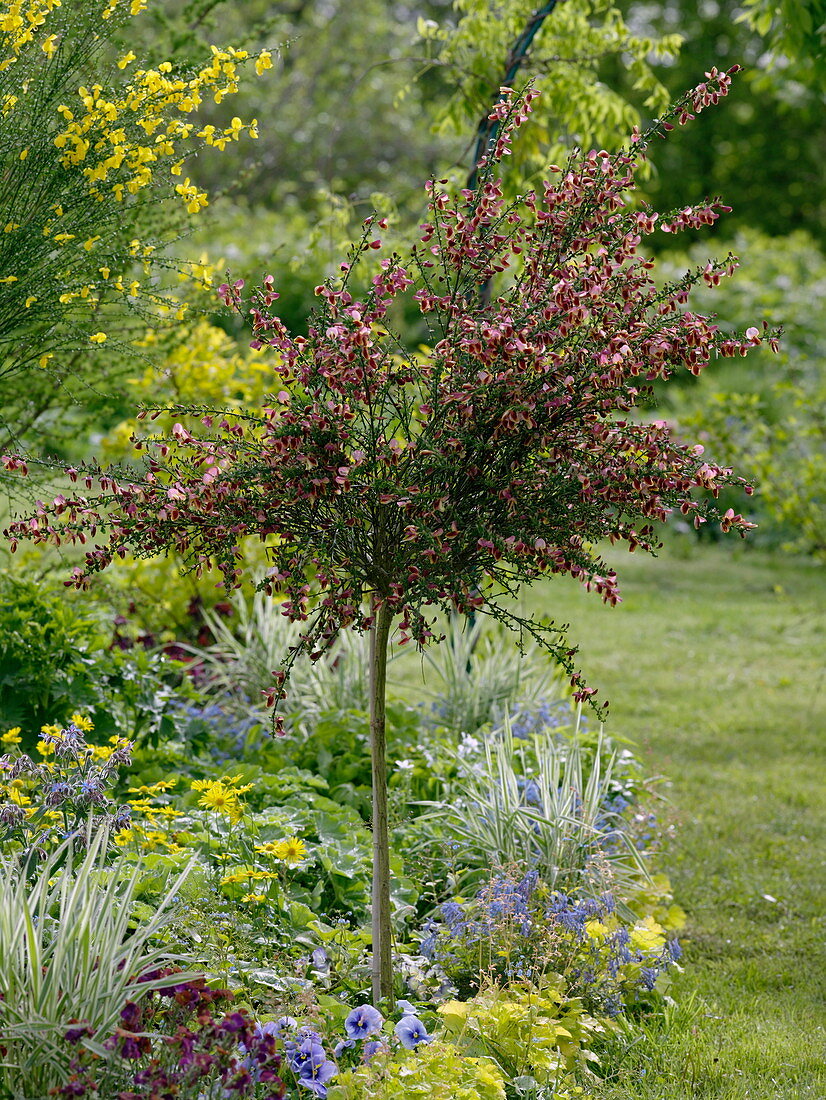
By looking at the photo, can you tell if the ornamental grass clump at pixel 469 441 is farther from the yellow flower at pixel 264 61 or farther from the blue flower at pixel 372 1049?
the yellow flower at pixel 264 61

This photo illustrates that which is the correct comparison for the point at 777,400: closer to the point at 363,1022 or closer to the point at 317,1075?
the point at 363,1022

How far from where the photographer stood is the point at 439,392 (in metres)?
2.50

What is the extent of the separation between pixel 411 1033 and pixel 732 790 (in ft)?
9.70

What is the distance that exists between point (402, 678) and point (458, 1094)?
385 centimetres

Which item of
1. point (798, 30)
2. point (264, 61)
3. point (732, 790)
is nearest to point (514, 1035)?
point (264, 61)

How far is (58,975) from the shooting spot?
6.95ft

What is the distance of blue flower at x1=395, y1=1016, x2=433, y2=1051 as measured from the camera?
2393 millimetres

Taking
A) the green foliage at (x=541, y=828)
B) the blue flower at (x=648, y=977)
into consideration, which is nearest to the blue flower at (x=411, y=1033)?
the green foliage at (x=541, y=828)

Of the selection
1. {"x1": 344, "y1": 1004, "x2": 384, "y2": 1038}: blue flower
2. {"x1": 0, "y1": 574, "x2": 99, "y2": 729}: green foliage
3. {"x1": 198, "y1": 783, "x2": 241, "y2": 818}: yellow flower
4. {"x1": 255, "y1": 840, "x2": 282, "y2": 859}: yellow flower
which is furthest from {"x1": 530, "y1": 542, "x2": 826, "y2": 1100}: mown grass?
{"x1": 0, "y1": 574, "x2": 99, "y2": 729}: green foliage

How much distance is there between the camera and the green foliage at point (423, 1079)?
2.23 m

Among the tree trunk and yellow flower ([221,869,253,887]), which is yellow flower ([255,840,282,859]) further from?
the tree trunk

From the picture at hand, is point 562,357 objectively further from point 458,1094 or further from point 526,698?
point 526,698

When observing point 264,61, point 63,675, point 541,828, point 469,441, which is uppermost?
point 264,61

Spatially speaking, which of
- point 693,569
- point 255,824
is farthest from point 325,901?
point 693,569
